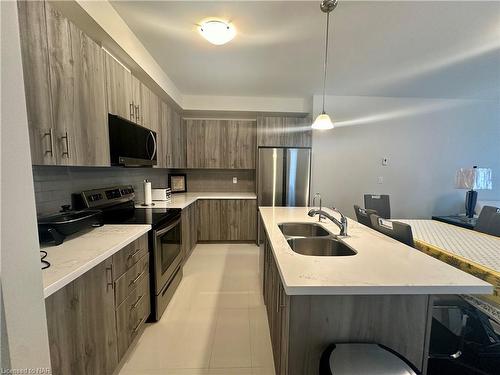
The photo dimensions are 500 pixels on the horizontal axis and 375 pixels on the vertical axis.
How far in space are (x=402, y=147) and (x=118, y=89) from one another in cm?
428

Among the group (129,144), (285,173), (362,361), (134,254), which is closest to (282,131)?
(285,173)

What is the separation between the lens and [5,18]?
462mm

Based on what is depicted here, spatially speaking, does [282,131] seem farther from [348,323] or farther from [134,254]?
[348,323]

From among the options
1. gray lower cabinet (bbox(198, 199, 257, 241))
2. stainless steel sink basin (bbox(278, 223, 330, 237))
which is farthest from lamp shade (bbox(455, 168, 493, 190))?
gray lower cabinet (bbox(198, 199, 257, 241))

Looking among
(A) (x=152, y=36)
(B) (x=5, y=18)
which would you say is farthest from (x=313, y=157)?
(B) (x=5, y=18)

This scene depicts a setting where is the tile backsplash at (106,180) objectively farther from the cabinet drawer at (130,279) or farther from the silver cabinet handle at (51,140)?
the cabinet drawer at (130,279)

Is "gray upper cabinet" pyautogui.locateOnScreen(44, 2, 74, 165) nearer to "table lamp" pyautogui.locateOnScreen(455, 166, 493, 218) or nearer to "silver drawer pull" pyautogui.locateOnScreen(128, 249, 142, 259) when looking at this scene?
"silver drawer pull" pyautogui.locateOnScreen(128, 249, 142, 259)

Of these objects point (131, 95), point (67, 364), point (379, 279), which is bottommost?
point (67, 364)

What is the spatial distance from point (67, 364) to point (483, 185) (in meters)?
4.64

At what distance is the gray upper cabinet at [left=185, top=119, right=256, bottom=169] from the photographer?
13.1 ft

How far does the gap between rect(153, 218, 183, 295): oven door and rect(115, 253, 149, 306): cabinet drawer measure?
0.35 feet

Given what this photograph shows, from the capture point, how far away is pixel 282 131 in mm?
3818

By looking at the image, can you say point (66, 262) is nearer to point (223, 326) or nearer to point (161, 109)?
point (223, 326)

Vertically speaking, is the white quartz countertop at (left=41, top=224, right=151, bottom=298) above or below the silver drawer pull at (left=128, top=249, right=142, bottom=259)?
above
